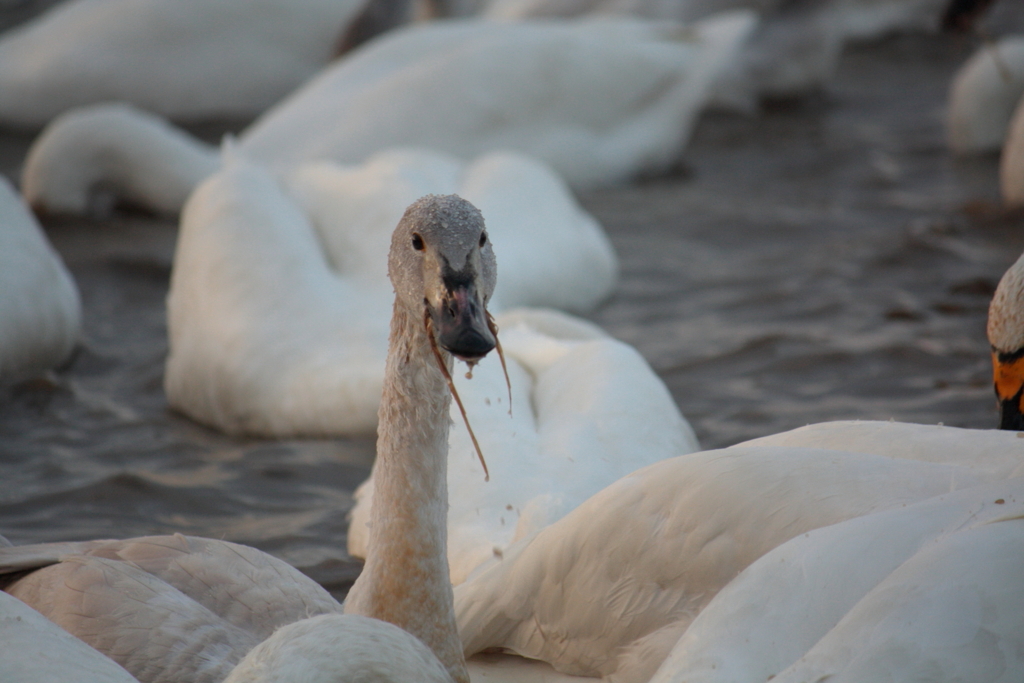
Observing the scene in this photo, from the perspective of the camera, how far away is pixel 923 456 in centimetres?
292

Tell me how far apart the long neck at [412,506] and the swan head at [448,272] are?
0.41 ft

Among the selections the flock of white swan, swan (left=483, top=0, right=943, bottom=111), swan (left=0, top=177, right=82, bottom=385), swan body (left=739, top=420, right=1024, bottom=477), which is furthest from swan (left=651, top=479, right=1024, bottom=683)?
swan (left=483, top=0, right=943, bottom=111)

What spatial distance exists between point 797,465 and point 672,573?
1.09ft

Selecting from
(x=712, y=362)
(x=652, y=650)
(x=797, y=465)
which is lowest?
(x=712, y=362)

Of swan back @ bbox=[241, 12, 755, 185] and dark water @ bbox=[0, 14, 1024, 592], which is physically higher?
swan back @ bbox=[241, 12, 755, 185]

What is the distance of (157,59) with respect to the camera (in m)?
8.93

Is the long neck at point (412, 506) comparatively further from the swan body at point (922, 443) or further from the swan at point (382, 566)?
the swan body at point (922, 443)

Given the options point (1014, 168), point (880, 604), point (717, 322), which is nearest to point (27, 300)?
point (717, 322)

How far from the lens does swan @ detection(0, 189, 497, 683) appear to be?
279 centimetres

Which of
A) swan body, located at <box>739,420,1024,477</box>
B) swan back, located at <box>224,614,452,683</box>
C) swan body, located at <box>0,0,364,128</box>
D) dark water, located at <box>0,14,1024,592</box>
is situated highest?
swan body, located at <box>0,0,364,128</box>

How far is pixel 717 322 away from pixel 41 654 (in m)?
4.31

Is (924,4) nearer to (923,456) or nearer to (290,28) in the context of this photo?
(290,28)

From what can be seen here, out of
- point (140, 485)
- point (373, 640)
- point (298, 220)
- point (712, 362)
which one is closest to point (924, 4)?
point (712, 362)

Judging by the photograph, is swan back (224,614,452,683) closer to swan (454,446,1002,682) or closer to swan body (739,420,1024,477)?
swan (454,446,1002,682)
